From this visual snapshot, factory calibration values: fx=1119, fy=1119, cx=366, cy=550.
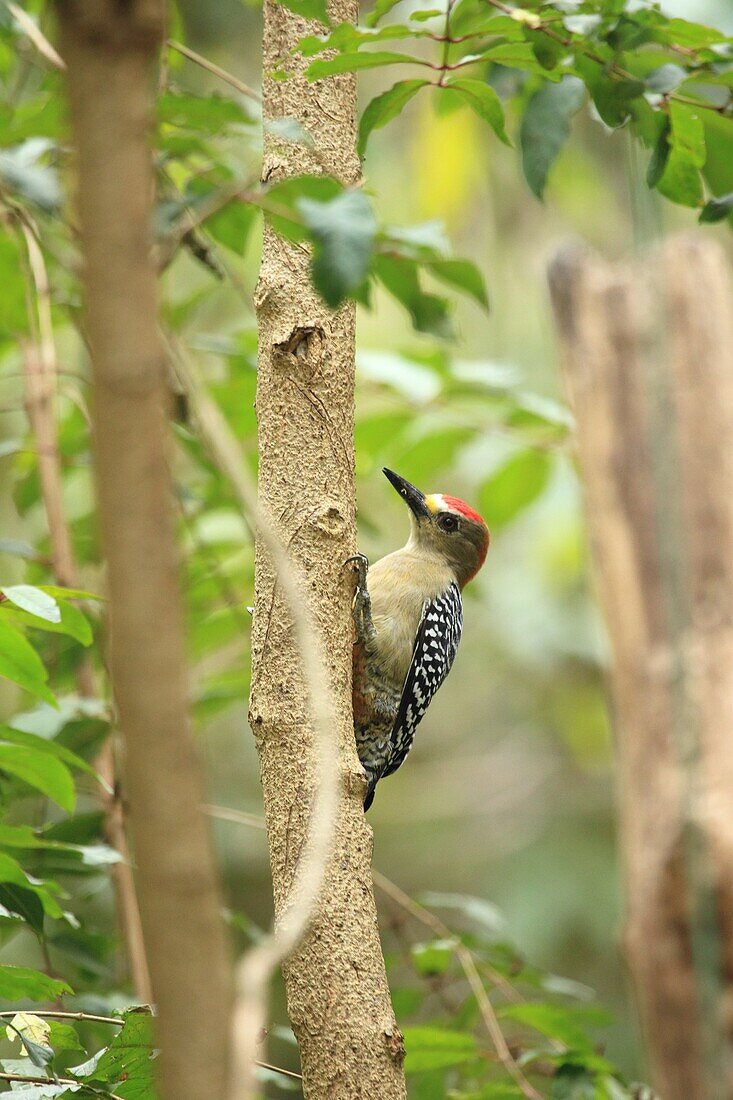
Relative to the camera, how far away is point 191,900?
32.0 inches

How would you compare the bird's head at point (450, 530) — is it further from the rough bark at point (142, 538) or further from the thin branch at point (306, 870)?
the rough bark at point (142, 538)

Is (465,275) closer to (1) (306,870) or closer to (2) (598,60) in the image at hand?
(2) (598,60)

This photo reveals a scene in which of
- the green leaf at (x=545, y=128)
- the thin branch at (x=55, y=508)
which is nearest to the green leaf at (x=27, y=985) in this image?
the thin branch at (x=55, y=508)

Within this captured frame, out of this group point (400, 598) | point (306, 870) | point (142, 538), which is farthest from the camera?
point (400, 598)

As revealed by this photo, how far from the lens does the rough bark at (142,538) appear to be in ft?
2.64

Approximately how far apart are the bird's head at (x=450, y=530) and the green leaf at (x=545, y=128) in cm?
200

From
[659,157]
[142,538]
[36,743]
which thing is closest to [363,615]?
[36,743]

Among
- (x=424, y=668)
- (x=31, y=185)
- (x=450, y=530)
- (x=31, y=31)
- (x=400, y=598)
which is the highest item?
(x=31, y=31)

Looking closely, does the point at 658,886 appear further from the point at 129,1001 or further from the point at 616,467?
the point at 129,1001

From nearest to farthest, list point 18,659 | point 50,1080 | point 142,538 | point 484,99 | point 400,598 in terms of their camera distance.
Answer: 1. point 142,538
2. point 50,1080
3. point 18,659
4. point 484,99
5. point 400,598

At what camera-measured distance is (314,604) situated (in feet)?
6.95

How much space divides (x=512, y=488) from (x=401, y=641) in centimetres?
79

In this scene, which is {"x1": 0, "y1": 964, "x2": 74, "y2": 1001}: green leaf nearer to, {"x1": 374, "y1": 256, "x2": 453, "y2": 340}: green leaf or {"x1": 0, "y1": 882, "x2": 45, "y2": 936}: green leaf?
{"x1": 0, "y1": 882, "x2": 45, "y2": 936}: green leaf

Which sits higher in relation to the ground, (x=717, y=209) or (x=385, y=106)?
(x=385, y=106)
